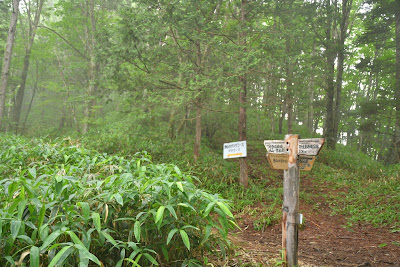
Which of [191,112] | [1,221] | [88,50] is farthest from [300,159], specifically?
[88,50]

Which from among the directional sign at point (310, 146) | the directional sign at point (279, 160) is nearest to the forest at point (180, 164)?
the directional sign at point (279, 160)

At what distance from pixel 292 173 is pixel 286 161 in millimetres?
186

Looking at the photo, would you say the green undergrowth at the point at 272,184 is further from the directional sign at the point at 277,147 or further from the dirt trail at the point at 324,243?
the directional sign at the point at 277,147

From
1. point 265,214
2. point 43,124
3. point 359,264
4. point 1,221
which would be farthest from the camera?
point 43,124

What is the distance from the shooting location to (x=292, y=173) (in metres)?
3.56

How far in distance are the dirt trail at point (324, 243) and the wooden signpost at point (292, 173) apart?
0.28 meters

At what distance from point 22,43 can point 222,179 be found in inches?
706

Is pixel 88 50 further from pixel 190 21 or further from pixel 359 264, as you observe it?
pixel 359 264

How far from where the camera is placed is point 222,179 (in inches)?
342

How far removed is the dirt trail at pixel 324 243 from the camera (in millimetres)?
3885

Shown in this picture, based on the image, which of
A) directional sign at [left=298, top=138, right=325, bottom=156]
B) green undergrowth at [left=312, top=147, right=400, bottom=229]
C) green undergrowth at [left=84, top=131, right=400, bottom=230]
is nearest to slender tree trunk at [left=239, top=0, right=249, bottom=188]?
green undergrowth at [left=84, top=131, right=400, bottom=230]

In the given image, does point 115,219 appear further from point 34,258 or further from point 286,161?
point 286,161

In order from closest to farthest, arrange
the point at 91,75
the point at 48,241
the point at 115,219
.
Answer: the point at 48,241 → the point at 115,219 → the point at 91,75

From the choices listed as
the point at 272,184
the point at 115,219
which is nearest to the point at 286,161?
the point at 115,219
